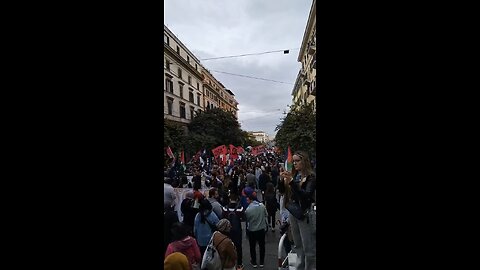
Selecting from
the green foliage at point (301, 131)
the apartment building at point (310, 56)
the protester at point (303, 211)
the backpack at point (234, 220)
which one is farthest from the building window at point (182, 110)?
the protester at point (303, 211)

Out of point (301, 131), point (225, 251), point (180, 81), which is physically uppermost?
point (180, 81)

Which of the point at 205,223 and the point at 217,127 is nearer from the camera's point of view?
the point at 205,223

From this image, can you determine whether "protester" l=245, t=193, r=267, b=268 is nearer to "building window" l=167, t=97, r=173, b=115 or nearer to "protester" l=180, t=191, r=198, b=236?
"protester" l=180, t=191, r=198, b=236

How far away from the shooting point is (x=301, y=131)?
16.0 meters

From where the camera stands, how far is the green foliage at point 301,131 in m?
15.8

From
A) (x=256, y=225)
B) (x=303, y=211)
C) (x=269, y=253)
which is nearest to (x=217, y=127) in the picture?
(x=269, y=253)

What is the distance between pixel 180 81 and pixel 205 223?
31.2 m

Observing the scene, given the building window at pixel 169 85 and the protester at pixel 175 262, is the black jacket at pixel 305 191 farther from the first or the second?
the building window at pixel 169 85

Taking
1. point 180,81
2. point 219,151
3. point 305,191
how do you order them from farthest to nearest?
1. point 180,81
2. point 219,151
3. point 305,191

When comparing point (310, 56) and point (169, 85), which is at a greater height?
point (310, 56)

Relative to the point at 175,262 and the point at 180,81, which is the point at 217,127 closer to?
the point at 180,81

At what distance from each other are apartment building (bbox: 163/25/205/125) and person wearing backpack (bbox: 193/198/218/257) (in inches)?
934
